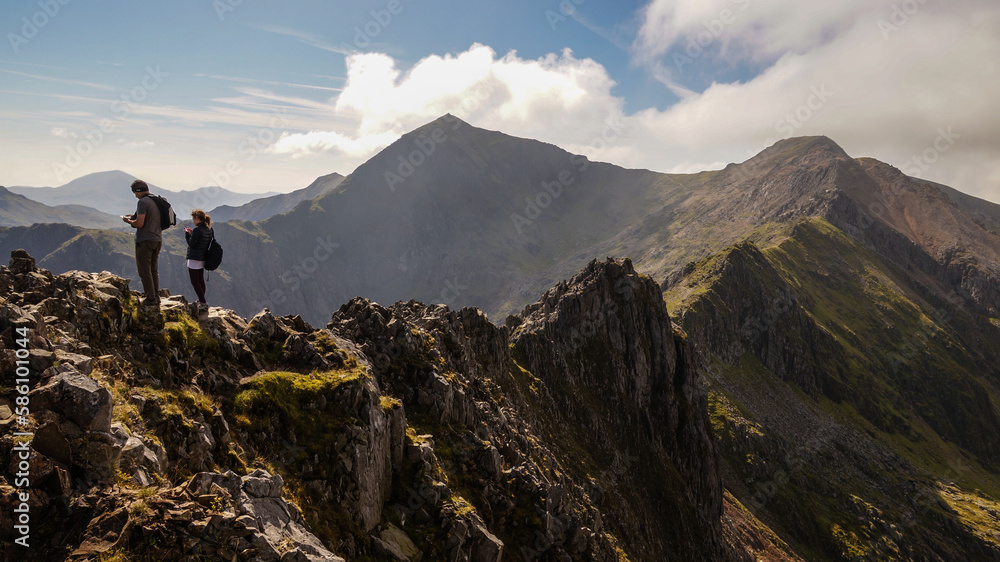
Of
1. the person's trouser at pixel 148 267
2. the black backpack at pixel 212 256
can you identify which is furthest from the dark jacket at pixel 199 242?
the person's trouser at pixel 148 267

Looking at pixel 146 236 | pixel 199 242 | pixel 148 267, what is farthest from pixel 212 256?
pixel 146 236

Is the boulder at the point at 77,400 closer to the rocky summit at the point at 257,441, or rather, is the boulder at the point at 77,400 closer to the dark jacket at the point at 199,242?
the rocky summit at the point at 257,441

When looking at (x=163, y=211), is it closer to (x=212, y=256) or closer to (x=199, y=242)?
(x=199, y=242)

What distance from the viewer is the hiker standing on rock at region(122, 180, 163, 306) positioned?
1777cm

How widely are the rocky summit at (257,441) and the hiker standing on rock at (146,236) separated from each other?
869mm

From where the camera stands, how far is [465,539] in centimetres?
2205

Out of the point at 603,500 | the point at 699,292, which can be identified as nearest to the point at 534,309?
the point at 603,500

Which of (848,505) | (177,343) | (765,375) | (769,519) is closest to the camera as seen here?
(177,343)

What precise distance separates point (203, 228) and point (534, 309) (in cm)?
7726

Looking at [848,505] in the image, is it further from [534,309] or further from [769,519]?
[534,309]

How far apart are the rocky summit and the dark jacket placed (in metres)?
2.19

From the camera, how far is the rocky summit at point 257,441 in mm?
10570

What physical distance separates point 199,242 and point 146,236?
2.16 m

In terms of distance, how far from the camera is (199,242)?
20078 mm
